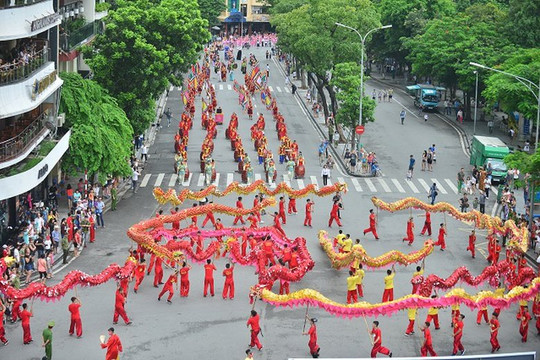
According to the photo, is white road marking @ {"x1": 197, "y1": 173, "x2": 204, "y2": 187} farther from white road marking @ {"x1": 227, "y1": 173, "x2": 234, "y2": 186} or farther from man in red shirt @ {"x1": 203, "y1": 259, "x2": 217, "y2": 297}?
man in red shirt @ {"x1": 203, "y1": 259, "x2": 217, "y2": 297}

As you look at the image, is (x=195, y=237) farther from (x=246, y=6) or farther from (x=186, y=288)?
(x=246, y=6)

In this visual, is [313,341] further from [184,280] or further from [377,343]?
[184,280]

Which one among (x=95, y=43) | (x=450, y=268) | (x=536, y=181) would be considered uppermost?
(x=95, y=43)

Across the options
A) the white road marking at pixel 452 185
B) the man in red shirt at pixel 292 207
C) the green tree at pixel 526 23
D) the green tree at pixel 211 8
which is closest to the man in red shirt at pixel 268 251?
the man in red shirt at pixel 292 207

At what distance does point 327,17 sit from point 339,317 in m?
36.1

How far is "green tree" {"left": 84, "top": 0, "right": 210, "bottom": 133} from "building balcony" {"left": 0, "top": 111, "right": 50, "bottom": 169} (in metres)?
11.5

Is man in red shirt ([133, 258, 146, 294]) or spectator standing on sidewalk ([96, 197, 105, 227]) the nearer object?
man in red shirt ([133, 258, 146, 294])

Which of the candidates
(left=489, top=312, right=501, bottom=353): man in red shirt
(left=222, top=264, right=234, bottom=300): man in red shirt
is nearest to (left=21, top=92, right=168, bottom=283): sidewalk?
(left=222, top=264, right=234, bottom=300): man in red shirt

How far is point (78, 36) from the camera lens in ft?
194

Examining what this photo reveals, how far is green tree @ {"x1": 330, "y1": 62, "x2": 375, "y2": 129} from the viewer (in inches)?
2440

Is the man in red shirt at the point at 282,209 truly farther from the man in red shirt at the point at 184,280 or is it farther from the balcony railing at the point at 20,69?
the balcony railing at the point at 20,69

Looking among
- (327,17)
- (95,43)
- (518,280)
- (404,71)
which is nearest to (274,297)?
(518,280)

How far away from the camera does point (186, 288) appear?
3422 cm

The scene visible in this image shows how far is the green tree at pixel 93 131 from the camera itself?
47250mm
